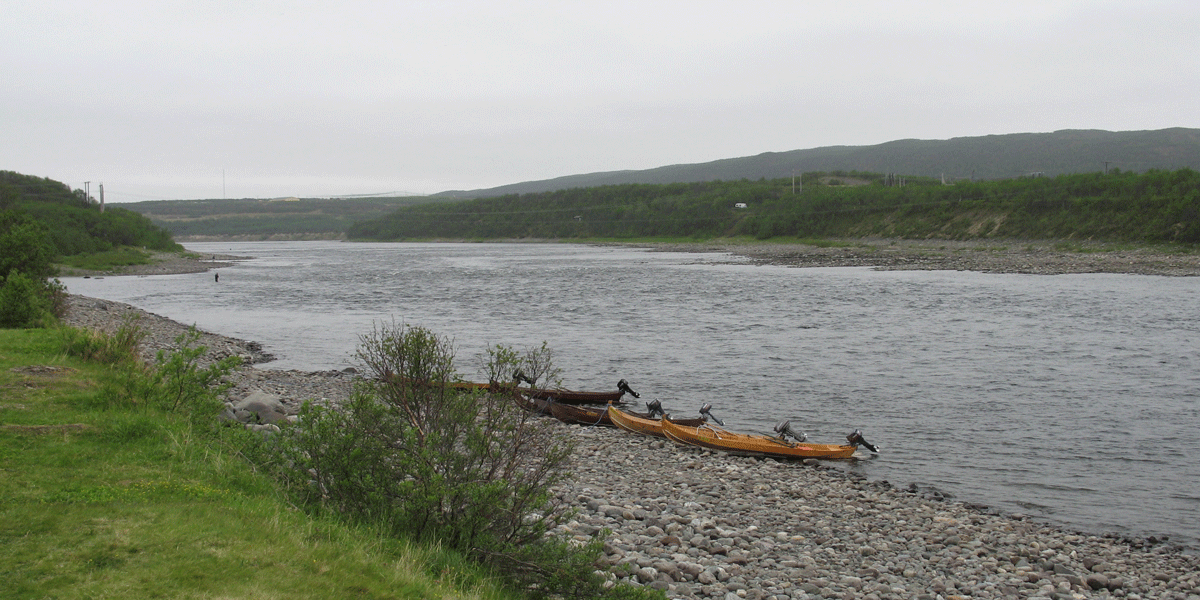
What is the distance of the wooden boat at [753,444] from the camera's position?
16.2 m

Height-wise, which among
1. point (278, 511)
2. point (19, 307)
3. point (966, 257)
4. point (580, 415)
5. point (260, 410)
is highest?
point (966, 257)

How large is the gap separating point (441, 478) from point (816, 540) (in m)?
5.86

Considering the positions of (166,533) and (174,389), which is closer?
(166,533)

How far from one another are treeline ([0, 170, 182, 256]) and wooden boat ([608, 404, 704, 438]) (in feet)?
184

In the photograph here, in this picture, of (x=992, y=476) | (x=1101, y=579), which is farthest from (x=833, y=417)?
(x=1101, y=579)

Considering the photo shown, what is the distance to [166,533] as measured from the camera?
7078mm

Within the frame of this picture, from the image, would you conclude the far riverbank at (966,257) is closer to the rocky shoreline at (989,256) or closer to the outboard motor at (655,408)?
the rocky shoreline at (989,256)

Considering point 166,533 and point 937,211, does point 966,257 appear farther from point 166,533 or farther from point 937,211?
point 166,533

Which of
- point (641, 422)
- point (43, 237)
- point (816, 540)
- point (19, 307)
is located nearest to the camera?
point (816, 540)

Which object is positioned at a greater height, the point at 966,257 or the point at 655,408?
the point at 966,257

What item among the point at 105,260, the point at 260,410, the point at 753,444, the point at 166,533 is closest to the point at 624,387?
the point at 753,444

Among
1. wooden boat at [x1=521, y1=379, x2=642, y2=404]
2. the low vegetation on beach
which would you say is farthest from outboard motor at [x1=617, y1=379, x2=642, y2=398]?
the low vegetation on beach

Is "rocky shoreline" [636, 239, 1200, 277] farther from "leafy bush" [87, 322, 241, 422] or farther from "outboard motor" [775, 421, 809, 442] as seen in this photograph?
"leafy bush" [87, 322, 241, 422]

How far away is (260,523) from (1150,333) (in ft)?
110
